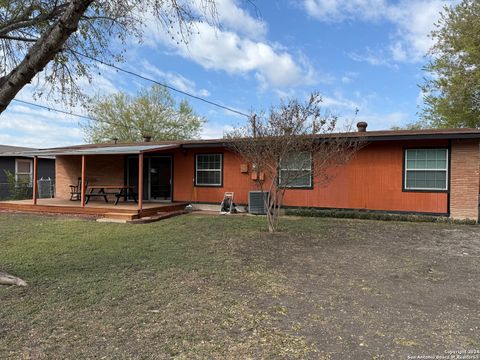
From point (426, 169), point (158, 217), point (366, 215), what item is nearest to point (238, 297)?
point (158, 217)

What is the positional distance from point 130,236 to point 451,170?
8.91 meters

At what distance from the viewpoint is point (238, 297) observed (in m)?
4.11

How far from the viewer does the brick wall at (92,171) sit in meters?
15.1

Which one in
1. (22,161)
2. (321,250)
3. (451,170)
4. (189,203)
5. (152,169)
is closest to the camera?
(321,250)

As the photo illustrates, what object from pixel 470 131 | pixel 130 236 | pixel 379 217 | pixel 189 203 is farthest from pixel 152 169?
pixel 470 131

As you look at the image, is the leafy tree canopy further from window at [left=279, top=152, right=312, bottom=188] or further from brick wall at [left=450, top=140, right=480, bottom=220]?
brick wall at [left=450, top=140, right=480, bottom=220]

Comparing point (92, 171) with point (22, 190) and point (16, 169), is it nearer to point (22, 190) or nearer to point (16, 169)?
point (22, 190)

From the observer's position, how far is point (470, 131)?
30.6 feet

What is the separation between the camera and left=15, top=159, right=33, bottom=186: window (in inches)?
746

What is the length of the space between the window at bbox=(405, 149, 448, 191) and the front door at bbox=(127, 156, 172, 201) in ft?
28.5

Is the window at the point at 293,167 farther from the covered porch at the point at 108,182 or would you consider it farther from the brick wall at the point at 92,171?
the brick wall at the point at 92,171

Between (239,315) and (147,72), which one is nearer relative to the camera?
(239,315)

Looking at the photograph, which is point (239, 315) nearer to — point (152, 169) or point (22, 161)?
point (152, 169)

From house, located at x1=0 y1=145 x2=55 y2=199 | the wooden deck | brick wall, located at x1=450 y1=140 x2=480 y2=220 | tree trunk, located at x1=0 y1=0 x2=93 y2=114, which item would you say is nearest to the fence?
house, located at x1=0 y1=145 x2=55 y2=199
